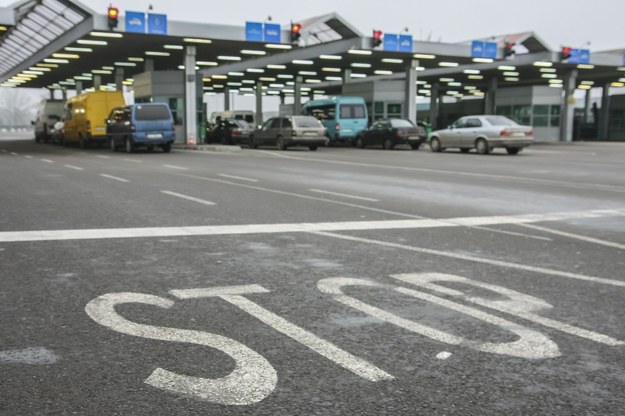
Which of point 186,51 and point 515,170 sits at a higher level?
point 186,51

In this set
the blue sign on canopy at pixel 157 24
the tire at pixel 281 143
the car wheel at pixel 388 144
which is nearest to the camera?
the blue sign on canopy at pixel 157 24

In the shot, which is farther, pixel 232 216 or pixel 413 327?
pixel 232 216

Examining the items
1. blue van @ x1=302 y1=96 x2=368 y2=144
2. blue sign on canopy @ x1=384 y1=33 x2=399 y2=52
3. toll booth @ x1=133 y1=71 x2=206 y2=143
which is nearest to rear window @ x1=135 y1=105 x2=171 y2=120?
toll booth @ x1=133 y1=71 x2=206 y2=143

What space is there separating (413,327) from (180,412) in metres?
1.63

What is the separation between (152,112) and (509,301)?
81.3 ft

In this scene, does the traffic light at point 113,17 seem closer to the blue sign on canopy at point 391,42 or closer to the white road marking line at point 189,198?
the blue sign on canopy at point 391,42

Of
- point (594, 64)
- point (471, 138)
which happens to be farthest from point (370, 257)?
point (594, 64)

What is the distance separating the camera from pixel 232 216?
28.4 feet

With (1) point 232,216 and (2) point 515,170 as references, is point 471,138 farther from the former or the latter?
(1) point 232,216

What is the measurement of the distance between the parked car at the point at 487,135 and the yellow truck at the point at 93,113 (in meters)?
16.1

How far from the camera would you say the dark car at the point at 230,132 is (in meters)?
39.1

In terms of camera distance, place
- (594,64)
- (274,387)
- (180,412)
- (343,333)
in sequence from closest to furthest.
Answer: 1. (180,412)
2. (274,387)
3. (343,333)
4. (594,64)

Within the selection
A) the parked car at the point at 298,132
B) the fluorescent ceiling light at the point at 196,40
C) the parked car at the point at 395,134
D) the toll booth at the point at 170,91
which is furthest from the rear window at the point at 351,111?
the toll booth at the point at 170,91

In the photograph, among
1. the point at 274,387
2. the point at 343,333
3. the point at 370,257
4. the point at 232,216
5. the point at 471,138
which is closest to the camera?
the point at 274,387
